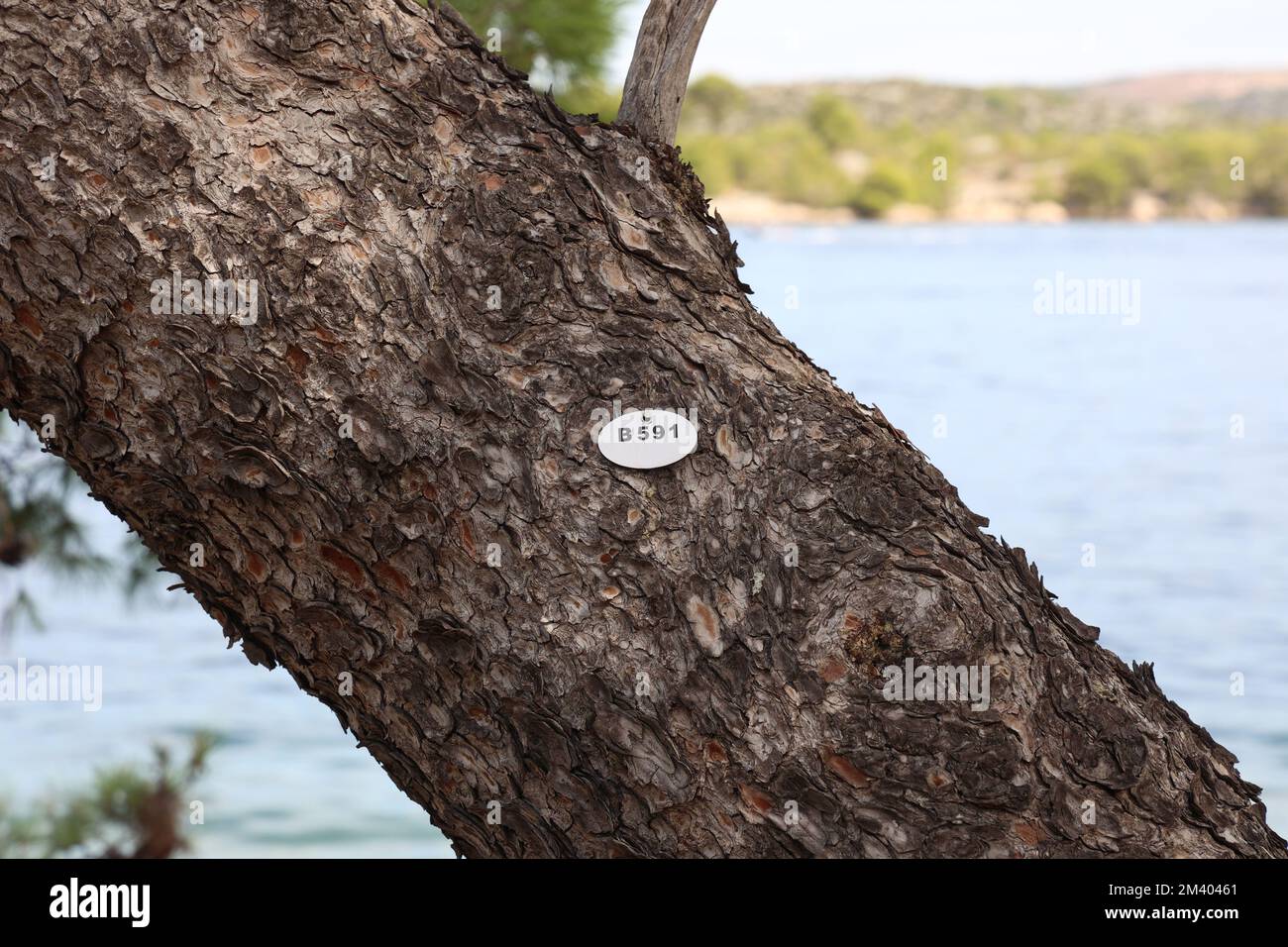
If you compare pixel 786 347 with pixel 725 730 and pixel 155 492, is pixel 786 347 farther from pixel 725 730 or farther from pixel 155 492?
pixel 155 492

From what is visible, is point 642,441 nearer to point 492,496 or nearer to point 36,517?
point 492,496

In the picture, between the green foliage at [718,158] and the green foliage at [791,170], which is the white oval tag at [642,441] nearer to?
the green foliage at [718,158]

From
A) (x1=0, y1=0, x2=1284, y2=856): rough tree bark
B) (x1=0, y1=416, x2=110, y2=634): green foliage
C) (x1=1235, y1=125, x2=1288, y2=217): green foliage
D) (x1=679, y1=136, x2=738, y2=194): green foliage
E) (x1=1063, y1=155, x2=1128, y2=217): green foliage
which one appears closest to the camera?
(x1=0, y1=0, x2=1284, y2=856): rough tree bark

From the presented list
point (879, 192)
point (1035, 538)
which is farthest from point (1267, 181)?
point (1035, 538)

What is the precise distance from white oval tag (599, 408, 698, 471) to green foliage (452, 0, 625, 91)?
165 cm

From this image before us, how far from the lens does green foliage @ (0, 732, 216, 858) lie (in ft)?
12.5

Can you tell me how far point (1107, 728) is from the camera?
4.14 feet

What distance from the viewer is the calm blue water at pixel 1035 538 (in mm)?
6375

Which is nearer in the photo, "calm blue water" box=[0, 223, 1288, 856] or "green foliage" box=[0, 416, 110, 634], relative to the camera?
"green foliage" box=[0, 416, 110, 634]

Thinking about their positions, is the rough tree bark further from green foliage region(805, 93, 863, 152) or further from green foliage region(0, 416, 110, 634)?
green foliage region(805, 93, 863, 152)

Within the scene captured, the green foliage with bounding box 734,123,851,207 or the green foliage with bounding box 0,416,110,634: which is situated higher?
the green foliage with bounding box 734,123,851,207

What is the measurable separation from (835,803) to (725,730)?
13cm

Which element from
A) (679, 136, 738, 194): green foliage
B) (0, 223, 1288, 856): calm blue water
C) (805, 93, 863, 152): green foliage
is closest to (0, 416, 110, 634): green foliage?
(0, 223, 1288, 856): calm blue water
